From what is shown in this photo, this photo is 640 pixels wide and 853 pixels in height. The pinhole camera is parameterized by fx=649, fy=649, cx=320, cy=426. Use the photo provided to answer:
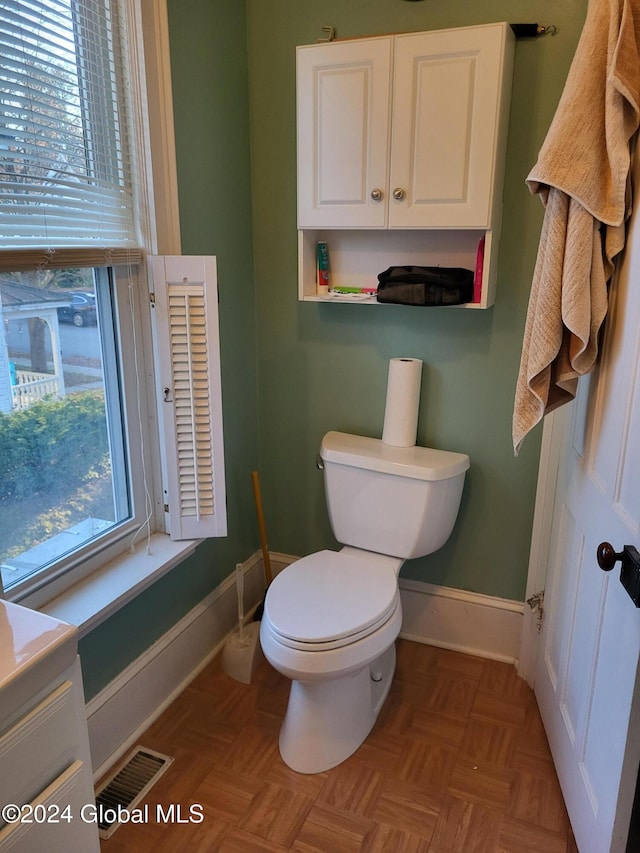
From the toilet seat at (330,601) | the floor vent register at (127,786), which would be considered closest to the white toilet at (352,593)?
the toilet seat at (330,601)

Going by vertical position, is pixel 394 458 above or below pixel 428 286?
below

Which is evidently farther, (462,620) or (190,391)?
(462,620)

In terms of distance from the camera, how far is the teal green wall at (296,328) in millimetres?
1860

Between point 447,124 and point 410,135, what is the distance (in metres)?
0.11

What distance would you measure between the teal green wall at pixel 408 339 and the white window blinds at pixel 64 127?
595mm

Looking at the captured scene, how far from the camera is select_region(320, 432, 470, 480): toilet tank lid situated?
200 centimetres

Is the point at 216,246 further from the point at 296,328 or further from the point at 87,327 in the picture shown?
the point at 87,327

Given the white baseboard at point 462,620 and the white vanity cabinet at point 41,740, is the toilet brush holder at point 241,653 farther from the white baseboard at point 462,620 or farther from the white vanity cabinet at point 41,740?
the white vanity cabinet at point 41,740

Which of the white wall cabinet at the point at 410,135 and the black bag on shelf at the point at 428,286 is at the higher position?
the white wall cabinet at the point at 410,135

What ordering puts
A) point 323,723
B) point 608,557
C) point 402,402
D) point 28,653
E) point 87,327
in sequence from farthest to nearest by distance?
1. point 402,402
2. point 323,723
3. point 87,327
4. point 608,557
5. point 28,653

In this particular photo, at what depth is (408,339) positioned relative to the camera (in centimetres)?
216

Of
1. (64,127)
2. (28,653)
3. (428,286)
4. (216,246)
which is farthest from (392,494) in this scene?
(64,127)

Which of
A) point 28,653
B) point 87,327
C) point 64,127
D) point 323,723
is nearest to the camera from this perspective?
point 28,653

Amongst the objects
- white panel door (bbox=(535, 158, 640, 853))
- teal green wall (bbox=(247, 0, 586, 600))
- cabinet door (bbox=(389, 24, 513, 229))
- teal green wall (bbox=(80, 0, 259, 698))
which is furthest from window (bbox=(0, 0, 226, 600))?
white panel door (bbox=(535, 158, 640, 853))
